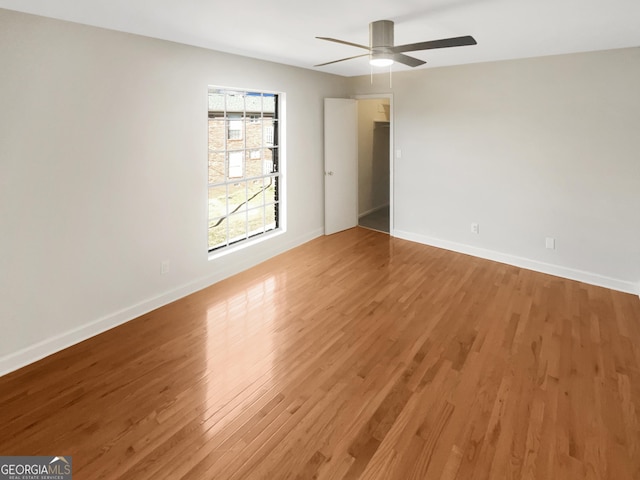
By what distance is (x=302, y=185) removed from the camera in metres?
5.61

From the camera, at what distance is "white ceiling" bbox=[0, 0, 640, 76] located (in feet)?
8.20

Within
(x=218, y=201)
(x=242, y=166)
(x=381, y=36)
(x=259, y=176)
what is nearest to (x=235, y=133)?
(x=242, y=166)

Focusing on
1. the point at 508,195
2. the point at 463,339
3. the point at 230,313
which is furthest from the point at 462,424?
the point at 508,195

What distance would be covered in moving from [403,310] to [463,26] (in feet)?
8.23

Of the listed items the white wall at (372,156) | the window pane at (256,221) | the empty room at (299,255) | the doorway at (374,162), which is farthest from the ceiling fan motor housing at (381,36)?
the white wall at (372,156)

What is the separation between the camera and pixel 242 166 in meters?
4.73

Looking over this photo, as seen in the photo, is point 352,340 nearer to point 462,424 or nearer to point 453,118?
point 462,424

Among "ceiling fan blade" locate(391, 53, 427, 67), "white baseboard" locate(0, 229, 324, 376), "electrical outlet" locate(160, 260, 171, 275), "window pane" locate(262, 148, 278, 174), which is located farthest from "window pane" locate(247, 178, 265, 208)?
"ceiling fan blade" locate(391, 53, 427, 67)

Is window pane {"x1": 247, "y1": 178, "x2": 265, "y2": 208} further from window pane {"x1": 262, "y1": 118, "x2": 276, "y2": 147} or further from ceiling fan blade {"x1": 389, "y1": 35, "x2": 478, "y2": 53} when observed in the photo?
ceiling fan blade {"x1": 389, "y1": 35, "x2": 478, "y2": 53}

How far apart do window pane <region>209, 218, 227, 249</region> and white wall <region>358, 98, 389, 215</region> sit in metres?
3.35

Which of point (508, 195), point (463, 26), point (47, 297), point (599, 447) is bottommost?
point (599, 447)

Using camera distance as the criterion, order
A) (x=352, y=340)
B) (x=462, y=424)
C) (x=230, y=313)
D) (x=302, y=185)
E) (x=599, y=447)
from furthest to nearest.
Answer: (x=302, y=185) < (x=230, y=313) < (x=352, y=340) < (x=462, y=424) < (x=599, y=447)

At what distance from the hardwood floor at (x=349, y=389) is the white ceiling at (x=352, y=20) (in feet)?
8.13

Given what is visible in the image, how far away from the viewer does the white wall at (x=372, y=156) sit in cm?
723
